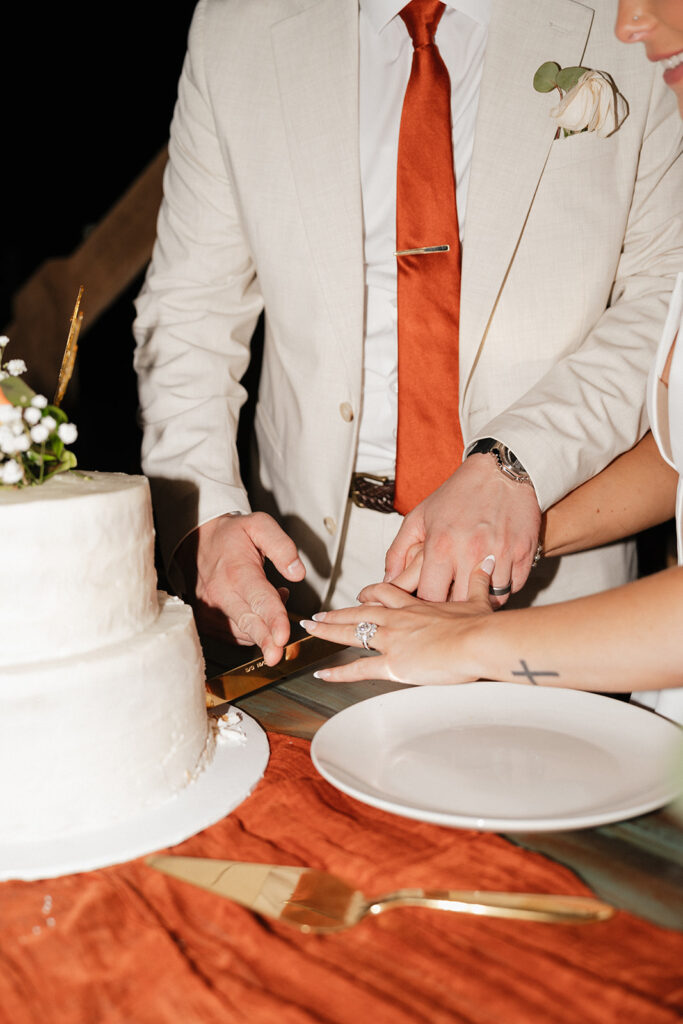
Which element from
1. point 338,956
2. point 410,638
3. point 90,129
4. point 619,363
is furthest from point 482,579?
point 90,129

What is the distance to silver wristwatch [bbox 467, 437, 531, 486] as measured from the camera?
1.65 metres

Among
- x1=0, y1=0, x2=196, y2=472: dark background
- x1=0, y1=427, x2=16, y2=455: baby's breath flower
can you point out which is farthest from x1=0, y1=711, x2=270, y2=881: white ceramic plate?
x1=0, y1=0, x2=196, y2=472: dark background

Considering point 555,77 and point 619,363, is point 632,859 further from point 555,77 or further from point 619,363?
point 555,77

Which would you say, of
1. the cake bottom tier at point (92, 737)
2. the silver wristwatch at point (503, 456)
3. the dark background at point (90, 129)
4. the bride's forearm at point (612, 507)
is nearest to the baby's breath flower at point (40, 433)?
the cake bottom tier at point (92, 737)

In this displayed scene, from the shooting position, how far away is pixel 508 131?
1.83 m

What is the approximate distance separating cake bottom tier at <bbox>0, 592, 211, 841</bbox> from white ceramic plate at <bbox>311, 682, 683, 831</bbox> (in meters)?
0.18

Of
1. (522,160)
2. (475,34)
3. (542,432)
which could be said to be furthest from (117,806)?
(475,34)

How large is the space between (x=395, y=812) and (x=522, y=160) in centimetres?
135

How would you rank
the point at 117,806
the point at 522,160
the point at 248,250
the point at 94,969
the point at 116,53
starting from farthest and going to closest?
the point at 116,53 < the point at 248,250 < the point at 522,160 < the point at 117,806 < the point at 94,969

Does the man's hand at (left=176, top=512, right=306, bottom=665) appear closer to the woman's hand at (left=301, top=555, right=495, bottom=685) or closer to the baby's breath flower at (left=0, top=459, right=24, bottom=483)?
the woman's hand at (left=301, top=555, right=495, bottom=685)

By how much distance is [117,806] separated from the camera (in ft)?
3.45

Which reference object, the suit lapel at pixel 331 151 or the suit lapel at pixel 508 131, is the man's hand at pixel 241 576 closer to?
the suit lapel at pixel 331 151

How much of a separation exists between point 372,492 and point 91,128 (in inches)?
164

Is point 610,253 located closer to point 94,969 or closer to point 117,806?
point 117,806
